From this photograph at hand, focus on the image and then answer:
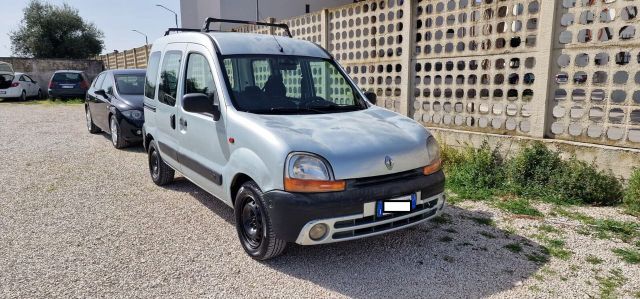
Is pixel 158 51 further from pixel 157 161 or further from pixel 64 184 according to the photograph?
pixel 64 184

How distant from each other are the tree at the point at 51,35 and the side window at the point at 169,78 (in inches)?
1432

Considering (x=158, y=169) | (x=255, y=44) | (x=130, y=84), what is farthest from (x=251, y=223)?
(x=130, y=84)

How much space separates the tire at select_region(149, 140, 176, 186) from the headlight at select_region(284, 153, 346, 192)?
3095 mm

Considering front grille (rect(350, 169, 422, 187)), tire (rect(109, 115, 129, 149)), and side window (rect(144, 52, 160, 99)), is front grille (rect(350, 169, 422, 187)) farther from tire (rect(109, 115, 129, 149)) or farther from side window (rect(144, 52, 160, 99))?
tire (rect(109, 115, 129, 149))

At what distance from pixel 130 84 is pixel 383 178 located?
7185mm

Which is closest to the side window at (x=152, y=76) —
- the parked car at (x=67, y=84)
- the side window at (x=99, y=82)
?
the side window at (x=99, y=82)

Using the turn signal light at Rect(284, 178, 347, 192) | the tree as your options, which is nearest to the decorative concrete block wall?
the turn signal light at Rect(284, 178, 347, 192)

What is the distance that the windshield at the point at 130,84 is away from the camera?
8.52m

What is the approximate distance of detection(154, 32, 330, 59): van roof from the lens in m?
4.05

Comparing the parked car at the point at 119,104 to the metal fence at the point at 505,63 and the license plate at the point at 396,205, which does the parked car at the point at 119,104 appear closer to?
the metal fence at the point at 505,63

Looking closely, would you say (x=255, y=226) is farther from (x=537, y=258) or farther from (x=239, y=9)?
(x=239, y=9)

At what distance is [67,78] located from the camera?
61.3ft

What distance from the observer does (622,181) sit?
15.3 ft

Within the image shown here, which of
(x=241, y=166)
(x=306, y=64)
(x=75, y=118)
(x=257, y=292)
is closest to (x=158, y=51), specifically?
(x=306, y=64)
